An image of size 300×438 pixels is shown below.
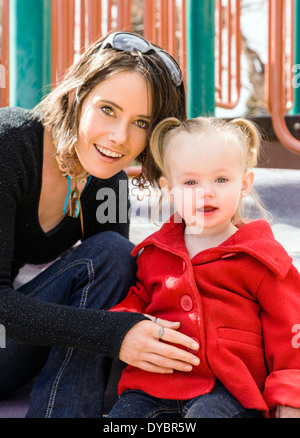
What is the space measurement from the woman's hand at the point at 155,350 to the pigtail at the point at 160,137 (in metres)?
0.50

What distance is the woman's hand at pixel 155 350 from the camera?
128cm

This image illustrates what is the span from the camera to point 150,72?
152 cm

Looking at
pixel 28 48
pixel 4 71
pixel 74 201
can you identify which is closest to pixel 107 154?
pixel 74 201

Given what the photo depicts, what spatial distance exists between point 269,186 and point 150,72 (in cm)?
103

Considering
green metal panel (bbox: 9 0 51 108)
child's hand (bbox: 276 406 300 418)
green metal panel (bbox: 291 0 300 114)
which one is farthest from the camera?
green metal panel (bbox: 291 0 300 114)

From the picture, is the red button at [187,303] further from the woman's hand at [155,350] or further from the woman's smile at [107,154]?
the woman's smile at [107,154]

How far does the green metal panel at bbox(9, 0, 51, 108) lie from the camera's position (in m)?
2.37

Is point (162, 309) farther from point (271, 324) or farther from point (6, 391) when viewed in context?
point (6, 391)

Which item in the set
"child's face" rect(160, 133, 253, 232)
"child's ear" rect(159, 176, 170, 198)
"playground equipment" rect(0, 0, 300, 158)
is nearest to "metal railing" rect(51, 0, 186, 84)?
"playground equipment" rect(0, 0, 300, 158)

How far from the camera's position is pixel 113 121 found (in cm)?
150

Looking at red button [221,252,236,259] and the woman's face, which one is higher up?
the woman's face

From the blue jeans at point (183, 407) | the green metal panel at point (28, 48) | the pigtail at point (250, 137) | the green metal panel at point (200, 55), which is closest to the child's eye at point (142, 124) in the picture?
the pigtail at point (250, 137)

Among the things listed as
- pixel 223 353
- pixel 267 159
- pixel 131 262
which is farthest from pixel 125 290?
pixel 267 159

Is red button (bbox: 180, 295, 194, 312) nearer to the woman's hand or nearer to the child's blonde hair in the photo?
the woman's hand
